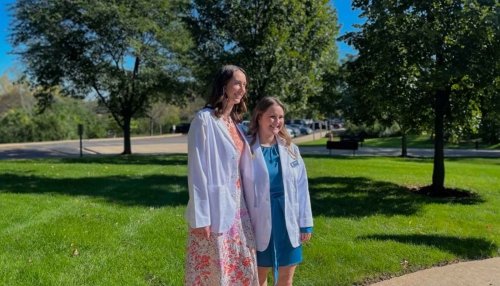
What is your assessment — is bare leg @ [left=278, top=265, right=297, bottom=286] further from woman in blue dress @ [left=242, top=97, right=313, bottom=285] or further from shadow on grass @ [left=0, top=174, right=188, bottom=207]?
shadow on grass @ [left=0, top=174, right=188, bottom=207]

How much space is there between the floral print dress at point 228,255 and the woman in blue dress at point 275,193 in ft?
0.30

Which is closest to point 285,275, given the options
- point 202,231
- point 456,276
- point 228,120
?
point 202,231

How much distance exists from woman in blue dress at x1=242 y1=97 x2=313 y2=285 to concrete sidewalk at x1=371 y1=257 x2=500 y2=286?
205 centimetres

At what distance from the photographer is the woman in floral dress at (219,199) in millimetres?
3021

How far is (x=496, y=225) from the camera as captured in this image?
26.3 ft

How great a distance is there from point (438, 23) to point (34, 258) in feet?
27.4

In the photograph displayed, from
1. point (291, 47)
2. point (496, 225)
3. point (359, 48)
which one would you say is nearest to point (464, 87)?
point (359, 48)

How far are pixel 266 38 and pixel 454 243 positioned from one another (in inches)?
466

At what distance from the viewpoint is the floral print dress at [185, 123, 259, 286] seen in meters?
3.10

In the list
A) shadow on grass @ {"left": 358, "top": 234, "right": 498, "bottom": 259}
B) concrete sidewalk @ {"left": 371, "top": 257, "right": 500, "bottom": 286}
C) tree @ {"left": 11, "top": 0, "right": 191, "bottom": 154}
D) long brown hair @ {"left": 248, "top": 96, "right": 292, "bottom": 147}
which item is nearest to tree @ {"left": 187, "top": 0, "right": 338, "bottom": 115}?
tree @ {"left": 11, "top": 0, "right": 191, "bottom": 154}

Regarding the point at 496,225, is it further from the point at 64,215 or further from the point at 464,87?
the point at 64,215

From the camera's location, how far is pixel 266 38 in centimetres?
1745

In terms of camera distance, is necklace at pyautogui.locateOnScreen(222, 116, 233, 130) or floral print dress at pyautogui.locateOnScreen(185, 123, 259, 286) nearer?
floral print dress at pyautogui.locateOnScreen(185, 123, 259, 286)

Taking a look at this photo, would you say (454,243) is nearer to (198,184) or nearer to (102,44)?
(198,184)
